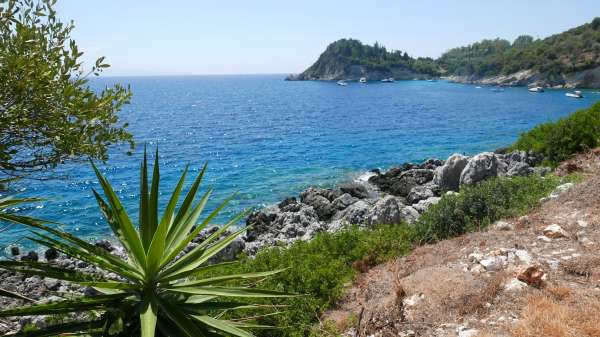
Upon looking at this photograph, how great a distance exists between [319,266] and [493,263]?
134 inches

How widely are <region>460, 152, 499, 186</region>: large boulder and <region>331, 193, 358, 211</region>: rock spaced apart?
18.6ft

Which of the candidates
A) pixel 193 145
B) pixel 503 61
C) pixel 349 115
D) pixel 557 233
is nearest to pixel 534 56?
pixel 503 61

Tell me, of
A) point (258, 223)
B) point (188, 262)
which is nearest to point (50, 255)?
point (258, 223)

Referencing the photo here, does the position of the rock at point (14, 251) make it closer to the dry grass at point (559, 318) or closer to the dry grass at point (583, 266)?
the dry grass at point (559, 318)

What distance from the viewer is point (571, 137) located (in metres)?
19.6

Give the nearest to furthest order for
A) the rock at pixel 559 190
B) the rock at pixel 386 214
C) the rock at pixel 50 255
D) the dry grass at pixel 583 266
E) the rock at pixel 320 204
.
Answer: the dry grass at pixel 583 266, the rock at pixel 559 190, the rock at pixel 386 214, the rock at pixel 50 255, the rock at pixel 320 204

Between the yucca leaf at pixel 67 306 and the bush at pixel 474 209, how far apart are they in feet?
27.7

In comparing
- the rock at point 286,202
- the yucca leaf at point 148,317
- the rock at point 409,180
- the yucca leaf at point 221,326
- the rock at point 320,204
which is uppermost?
the yucca leaf at point 148,317

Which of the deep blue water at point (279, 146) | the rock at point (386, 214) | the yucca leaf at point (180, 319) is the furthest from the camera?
the deep blue water at point (279, 146)

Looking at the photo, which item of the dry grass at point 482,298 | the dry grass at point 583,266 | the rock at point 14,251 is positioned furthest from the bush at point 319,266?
the rock at point 14,251

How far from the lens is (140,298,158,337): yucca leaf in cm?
318

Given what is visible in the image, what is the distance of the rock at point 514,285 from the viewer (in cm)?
618

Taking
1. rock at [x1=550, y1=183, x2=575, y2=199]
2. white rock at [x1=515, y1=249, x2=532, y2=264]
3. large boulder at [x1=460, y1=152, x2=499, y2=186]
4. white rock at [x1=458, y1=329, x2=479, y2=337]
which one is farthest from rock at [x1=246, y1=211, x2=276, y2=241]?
white rock at [x1=458, y1=329, x2=479, y2=337]

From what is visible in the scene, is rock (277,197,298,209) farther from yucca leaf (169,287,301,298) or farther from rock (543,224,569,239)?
yucca leaf (169,287,301,298)
